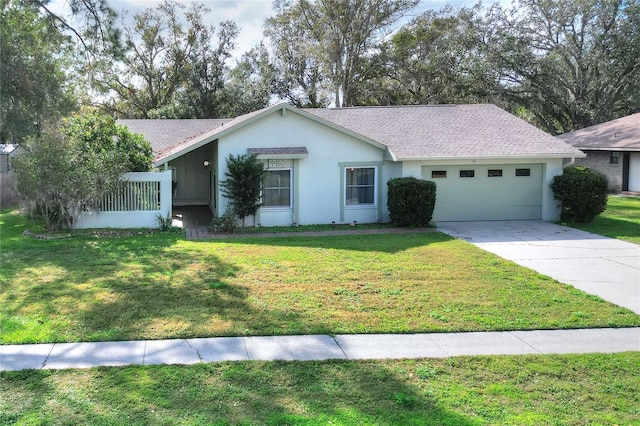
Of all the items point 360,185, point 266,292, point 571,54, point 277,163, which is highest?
point 571,54

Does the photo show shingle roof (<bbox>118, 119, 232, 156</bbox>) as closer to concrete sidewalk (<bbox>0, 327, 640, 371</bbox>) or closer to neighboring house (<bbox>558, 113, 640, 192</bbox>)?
concrete sidewalk (<bbox>0, 327, 640, 371</bbox>)

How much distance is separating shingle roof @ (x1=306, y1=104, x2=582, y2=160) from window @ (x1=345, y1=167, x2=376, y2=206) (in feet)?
3.67

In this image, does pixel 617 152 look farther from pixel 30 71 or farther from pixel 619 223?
pixel 30 71

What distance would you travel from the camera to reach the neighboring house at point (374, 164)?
16312 mm

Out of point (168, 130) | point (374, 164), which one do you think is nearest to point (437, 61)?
point (168, 130)

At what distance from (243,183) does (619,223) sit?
11.9m

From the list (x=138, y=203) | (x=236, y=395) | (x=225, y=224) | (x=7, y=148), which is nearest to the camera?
(x=236, y=395)

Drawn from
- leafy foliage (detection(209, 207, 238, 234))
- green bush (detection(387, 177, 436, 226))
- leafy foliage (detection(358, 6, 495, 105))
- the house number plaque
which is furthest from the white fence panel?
leafy foliage (detection(358, 6, 495, 105))

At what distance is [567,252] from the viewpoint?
12.9m

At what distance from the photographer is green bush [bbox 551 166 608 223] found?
1672cm

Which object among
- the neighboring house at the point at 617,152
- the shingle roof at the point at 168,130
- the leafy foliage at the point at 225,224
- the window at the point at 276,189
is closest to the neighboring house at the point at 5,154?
the shingle roof at the point at 168,130

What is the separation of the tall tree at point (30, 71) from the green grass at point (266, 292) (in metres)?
5.93

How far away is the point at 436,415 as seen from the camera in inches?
195

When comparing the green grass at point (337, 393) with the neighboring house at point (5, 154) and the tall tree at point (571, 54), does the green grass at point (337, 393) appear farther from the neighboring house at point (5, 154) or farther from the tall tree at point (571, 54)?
the tall tree at point (571, 54)
